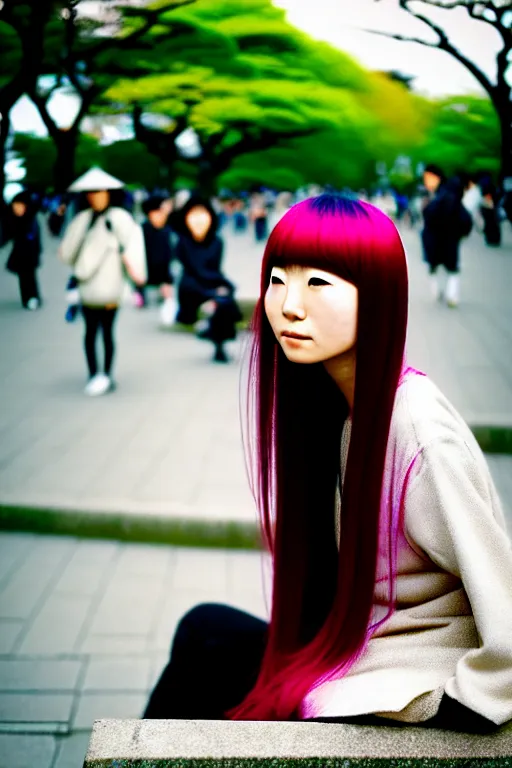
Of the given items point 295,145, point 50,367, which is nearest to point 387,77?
point 295,145

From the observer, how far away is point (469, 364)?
239 inches

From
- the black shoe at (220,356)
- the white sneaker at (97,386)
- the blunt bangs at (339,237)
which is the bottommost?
the black shoe at (220,356)

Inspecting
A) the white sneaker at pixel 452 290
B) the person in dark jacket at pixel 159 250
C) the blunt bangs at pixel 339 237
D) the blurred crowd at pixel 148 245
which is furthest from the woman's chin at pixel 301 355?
the white sneaker at pixel 452 290

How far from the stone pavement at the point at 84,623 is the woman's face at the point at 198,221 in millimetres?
3834

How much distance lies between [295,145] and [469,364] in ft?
8.60

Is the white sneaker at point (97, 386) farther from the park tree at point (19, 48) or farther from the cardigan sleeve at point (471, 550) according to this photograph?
the cardigan sleeve at point (471, 550)

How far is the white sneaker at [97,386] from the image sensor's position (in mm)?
5387

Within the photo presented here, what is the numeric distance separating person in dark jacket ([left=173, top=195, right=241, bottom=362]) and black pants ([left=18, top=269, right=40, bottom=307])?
1950mm

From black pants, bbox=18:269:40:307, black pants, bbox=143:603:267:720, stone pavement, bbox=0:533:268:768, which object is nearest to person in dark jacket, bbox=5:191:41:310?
black pants, bbox=18:269:40:307

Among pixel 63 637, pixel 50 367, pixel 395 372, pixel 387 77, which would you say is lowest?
pixel 50 367

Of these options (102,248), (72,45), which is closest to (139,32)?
(72,45)

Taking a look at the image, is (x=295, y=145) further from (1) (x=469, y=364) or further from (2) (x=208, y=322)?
(1) (x=469, y=364)

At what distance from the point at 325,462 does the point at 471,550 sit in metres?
0.38

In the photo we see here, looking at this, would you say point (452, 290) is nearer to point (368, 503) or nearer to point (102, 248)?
point (102, 248)
